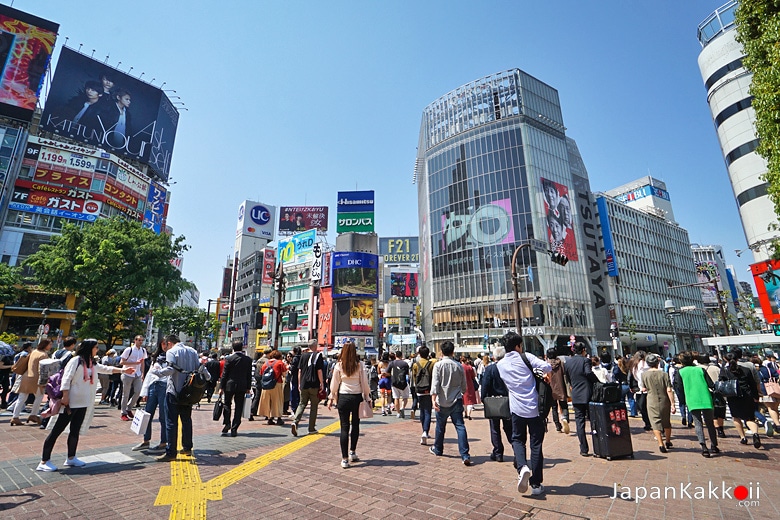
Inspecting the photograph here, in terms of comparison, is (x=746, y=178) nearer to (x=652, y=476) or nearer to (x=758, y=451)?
(x=758, y=451)

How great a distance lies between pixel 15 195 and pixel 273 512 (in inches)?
2078

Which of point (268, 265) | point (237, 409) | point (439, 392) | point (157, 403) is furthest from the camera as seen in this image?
point (268, 265)

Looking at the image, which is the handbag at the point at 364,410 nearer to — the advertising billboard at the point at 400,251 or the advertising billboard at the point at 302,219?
the advertising billboard at the point at 302,219

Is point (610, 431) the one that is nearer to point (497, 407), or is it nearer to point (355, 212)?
point (497, 407)

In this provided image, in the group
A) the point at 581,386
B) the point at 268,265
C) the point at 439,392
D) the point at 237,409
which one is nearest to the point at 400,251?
the point at 268,265

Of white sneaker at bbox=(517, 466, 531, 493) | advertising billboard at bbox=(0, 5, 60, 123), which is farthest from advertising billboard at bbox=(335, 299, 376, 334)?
white sneaker at bbox=(517, 466, 531, 493)

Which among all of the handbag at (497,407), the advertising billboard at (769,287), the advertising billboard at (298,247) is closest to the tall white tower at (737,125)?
the advertising billboard at (769,287)

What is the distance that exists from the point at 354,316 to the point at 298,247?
19.5m

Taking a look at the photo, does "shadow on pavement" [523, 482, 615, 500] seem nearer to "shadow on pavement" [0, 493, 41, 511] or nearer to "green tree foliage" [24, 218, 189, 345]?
"shadow on pavement" [0, 493, 41, 511]

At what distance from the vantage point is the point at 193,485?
457 centimetres

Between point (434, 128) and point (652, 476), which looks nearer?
point (652, 476)

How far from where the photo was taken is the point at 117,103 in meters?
50.3

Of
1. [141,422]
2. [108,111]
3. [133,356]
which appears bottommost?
[141,422]

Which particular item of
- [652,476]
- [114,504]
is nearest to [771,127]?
[652,476]
